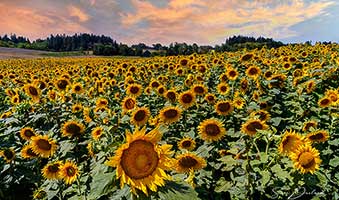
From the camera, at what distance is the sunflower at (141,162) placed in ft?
6.58

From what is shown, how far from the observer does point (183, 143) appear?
4.51 metres

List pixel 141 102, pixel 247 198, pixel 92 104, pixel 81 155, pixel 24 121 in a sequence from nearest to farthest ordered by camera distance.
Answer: pixel 247 198 < pixel 81 155 < pixel 24 121 < pixel 141 102 < pixel 92 104

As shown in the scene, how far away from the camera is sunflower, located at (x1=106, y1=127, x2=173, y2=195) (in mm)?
2006

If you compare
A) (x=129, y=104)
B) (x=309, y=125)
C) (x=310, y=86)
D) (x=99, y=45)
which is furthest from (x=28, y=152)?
(x=99, y=45)

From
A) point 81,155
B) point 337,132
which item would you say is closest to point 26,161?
point 81,155

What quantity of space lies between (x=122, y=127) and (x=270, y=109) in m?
3.08

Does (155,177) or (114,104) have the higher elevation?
(155,177)

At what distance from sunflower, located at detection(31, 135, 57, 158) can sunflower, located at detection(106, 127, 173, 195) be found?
304 centimetres

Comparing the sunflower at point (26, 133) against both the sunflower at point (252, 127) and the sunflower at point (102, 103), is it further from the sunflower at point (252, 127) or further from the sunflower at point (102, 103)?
the sunflower at point (252, 127)

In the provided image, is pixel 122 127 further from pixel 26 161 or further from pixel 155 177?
pixel 155 177

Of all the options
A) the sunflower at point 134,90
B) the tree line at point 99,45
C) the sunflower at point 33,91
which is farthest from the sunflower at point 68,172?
the tree line at point 99,45

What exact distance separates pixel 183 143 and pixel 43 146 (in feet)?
6.21

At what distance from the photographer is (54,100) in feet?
22.6

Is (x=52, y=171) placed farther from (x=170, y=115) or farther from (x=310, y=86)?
(x=310, y=86)
